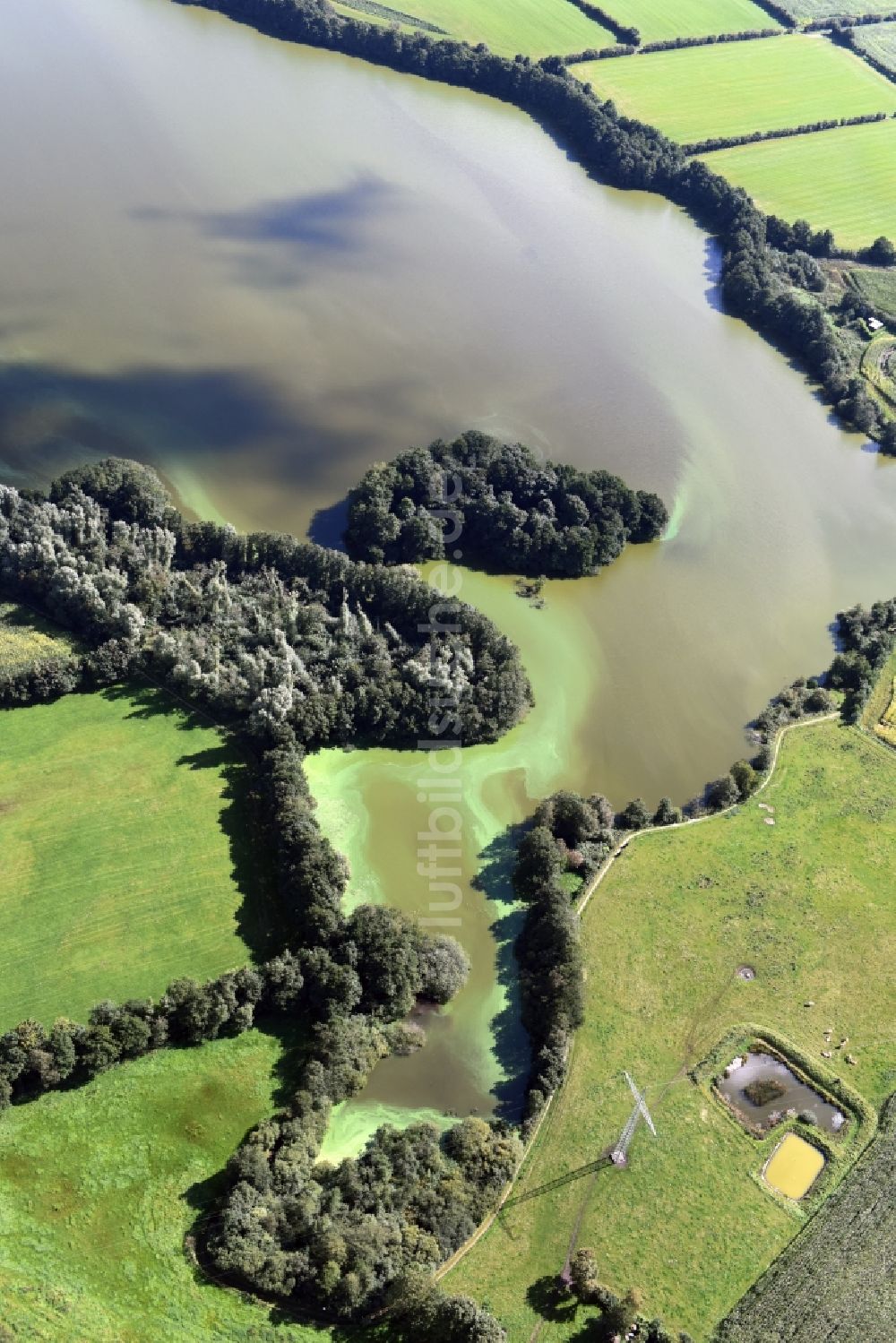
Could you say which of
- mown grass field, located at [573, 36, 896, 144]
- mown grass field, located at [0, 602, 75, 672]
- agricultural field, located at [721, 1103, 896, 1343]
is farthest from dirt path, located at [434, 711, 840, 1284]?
mown grass field, located at [573, 36, 896, 144]

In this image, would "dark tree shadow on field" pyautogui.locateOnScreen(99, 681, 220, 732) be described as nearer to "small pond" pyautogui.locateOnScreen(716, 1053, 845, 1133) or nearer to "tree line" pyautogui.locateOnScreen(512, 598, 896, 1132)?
"tree line" pyautogui.locateOnScreen(512, 598, 896, 1132)

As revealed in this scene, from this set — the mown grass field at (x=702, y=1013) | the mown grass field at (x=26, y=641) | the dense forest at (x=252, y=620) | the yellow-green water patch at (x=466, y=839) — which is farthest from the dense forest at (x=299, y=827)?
the mown grass field at (x=702, y=1013)

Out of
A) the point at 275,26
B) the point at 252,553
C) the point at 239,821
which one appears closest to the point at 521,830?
the point at 239,821

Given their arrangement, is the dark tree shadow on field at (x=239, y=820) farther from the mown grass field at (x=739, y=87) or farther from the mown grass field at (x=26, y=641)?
the mown grass field at (x=739, y=87)

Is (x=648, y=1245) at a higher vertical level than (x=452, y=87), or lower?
lower

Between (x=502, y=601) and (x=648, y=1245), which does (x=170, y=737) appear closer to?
(x=502, y=601)

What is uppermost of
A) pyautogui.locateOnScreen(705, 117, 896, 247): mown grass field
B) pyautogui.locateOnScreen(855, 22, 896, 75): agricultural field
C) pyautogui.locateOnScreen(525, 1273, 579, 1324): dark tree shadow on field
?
pyautogui.locateOnScreen(855, 22, 896, 75): agricultural field

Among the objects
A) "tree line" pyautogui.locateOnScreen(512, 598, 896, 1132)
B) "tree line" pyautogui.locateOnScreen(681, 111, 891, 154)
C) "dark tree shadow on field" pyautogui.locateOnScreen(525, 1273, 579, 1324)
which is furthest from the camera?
"tree line" pyautogui.locateOnScreen(681, 111, 891, 154)
